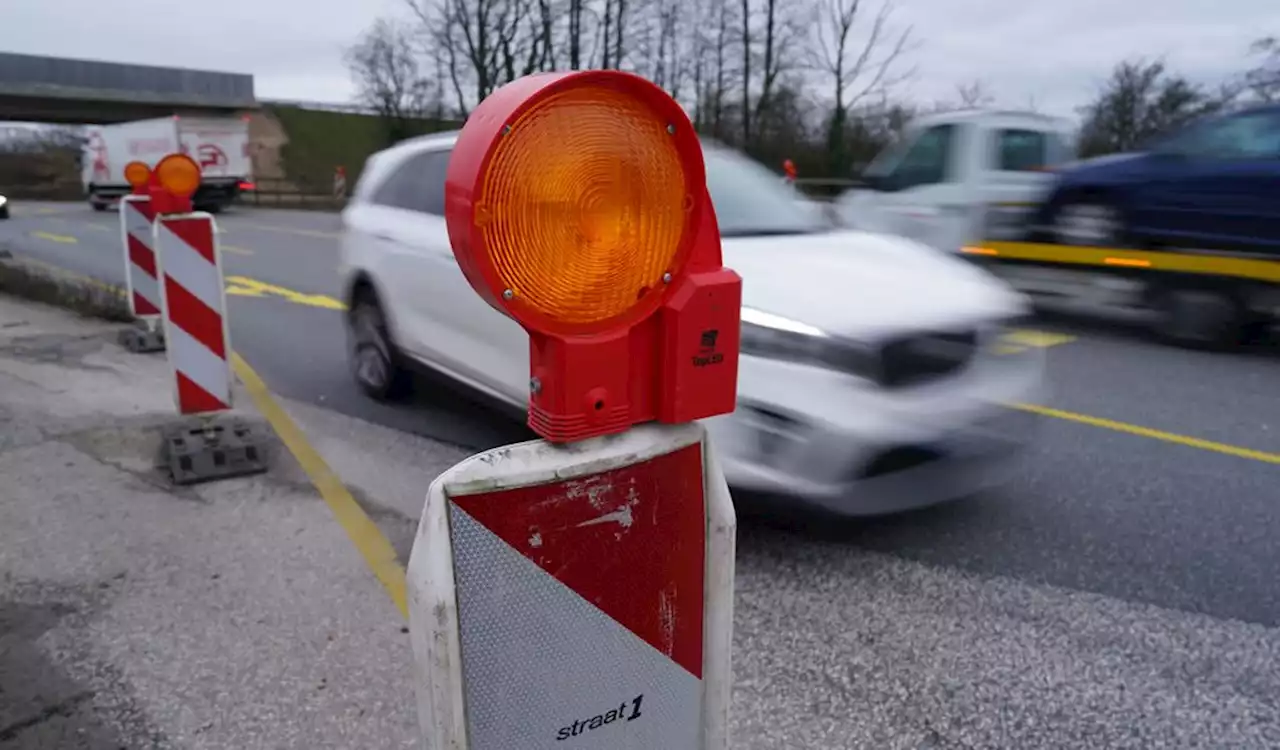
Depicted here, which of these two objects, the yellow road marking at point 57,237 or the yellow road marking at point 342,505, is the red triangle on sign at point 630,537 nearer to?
the yellow road marking at point 342,505

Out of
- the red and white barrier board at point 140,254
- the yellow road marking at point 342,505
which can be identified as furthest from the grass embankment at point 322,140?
the yellow road marking at point 342,505

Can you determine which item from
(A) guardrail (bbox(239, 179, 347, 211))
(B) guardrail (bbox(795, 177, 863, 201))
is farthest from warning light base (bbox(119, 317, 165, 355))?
(A) guardrail (bbox(239, 179, 347, 211))

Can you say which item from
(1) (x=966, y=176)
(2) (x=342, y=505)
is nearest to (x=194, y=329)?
(2) (x=342, y=505)

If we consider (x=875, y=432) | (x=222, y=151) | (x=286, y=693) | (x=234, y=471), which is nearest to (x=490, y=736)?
(x=286, y=693)

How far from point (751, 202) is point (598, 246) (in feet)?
12.7

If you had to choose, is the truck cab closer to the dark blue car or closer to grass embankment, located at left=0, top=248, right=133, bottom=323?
the dark blue car

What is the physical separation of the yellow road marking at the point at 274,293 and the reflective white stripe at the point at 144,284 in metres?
2.91

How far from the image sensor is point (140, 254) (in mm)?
7312

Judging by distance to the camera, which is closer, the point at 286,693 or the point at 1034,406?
the point at 286,693

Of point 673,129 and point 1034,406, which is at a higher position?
point 673,129

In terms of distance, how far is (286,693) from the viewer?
304 cm

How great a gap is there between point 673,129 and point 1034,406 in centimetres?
349

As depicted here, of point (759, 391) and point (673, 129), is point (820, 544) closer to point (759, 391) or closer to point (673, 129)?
point (759, 391)

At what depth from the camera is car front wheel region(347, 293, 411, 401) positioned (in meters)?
6.27
